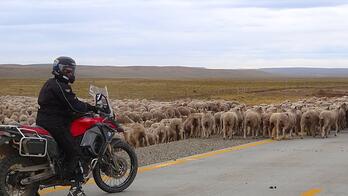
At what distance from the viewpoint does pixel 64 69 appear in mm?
7715

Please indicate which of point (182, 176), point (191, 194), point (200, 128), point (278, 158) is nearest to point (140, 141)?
point (200, 128)

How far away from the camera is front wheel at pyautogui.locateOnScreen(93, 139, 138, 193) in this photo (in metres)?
8.32

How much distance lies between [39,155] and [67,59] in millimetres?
1359

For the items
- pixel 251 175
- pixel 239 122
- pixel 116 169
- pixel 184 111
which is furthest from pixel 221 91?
pixel 116 169

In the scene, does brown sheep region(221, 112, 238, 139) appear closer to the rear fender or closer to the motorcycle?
the motorcycle

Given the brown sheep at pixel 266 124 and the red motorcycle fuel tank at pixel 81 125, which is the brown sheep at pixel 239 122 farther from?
the red motorcycle fuel tank at pixel 81 125

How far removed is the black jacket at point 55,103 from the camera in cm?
758

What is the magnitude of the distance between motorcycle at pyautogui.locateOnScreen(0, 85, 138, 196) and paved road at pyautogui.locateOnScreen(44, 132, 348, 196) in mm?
361

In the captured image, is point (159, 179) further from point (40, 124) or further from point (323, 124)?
point (323, 124)

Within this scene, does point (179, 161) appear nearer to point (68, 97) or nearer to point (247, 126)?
point (68, 97)

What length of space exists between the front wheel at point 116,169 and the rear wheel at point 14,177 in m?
1.18

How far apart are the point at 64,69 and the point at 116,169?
5.69 ft

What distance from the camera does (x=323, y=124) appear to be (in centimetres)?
1917

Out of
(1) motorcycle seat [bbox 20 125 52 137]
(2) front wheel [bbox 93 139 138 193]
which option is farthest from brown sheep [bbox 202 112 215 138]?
(1) motorcycle seat [bbox 20 125 52 137]
